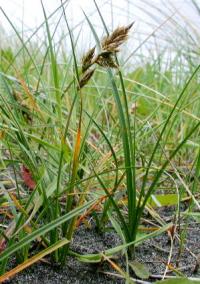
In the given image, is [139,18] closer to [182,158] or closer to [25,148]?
[182,158]

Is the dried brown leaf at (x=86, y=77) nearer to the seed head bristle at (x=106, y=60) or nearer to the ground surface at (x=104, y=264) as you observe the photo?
the seed head bristle at (x=106, y=60)

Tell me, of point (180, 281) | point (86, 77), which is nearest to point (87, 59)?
point (86, 77)

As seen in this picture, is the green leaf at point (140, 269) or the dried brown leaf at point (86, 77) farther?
the green leaf at point (140, 269)

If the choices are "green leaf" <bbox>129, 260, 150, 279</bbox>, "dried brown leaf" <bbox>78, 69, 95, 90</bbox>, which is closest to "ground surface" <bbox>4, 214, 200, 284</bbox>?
"green leaf" <bbox>129, 260, 150, 279</bbox>

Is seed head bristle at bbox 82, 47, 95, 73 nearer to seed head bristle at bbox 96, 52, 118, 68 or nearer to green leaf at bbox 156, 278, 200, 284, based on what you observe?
seed head bristle at bbox 96, 52, 118, 68

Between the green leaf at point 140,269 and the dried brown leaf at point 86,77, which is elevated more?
the dried brown leaf at point 86,77

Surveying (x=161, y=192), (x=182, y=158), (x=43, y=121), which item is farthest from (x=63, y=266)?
(x=182, y=158)

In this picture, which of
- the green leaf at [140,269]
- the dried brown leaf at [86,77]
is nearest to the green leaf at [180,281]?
A: the green leaf at [140,269]

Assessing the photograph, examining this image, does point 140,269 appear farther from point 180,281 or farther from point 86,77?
point 86,77
